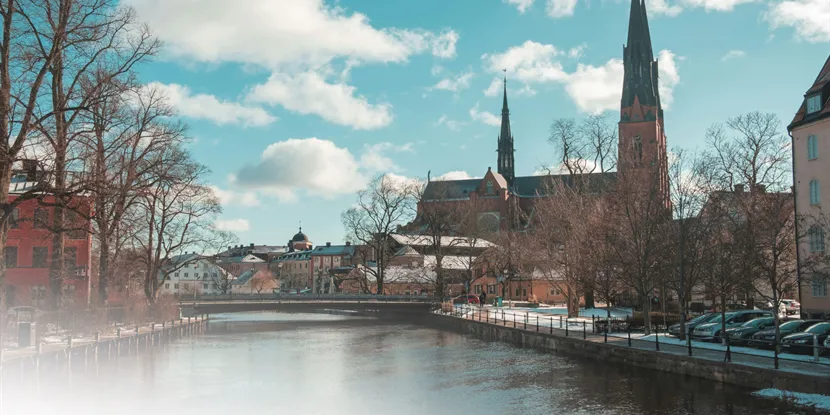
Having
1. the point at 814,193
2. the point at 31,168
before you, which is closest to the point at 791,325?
the point at 814,193

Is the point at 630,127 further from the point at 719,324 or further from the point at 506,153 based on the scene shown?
the point at 719,324

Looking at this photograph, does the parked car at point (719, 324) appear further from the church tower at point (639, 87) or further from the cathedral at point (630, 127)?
the church tower at point (639, 87)

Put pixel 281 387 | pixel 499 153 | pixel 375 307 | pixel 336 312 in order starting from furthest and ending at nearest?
pixel 499 153, pixel 336 312, pixel 375 307, pixel 281 387

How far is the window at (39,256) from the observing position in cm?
5516

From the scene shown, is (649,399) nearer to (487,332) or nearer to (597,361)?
(597,361)

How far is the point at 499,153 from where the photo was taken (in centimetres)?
12575

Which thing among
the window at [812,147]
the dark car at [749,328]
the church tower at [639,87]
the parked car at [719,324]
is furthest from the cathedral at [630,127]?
the dark car at [749,328]

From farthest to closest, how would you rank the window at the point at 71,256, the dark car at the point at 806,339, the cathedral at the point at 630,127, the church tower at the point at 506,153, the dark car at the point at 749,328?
the church tower at the point at 506,153 → the cathedral at the point at 630,127 → the window at the point at 71,256 → the dark car at the point at 749,328 → the dark car at the point at 806,339

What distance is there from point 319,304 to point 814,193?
49.3m

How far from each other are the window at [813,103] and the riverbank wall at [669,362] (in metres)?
18.4

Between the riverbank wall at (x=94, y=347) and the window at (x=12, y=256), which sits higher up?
the window at (x=12, y=256)

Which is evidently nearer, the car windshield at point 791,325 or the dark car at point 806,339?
the dark car at point 806,339

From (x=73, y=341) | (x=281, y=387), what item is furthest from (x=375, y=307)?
(x=281, y=387)

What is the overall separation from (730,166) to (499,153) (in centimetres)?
8109
